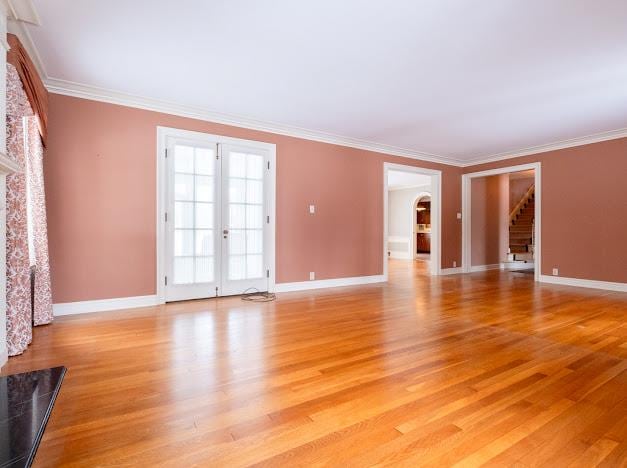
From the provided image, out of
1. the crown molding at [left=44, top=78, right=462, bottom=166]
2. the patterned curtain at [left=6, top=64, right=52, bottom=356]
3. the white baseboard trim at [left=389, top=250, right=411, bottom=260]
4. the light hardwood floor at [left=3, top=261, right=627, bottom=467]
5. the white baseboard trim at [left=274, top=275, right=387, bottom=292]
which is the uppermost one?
the crown molding at [left=44, top=78, right=462, bottom=166]

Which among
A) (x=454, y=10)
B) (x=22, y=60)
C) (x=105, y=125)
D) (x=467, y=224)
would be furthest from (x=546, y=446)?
(x=467, y=224)

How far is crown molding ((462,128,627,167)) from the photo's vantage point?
222 inches

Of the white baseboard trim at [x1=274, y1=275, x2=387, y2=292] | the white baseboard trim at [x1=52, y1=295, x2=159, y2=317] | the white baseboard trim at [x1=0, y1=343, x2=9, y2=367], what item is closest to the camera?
the white baseboard trim at [x1=0, y1=343, x2=9, y2=367]

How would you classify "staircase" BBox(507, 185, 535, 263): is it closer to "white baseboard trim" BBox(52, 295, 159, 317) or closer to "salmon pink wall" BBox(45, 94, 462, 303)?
"salmon pink wall" BBox(45, 94, 462, 303)

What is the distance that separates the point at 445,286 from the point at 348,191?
239cm

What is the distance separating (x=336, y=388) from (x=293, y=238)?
3.63 meters

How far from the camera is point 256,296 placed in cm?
507

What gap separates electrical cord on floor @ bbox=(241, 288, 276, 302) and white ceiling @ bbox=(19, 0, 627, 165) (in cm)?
259

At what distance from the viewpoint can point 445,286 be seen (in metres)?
6.03

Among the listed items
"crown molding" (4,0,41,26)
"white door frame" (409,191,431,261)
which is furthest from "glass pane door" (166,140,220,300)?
"white door frame" (409,191,431,261)

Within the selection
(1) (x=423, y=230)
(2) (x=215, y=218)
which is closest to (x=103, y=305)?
(2) (x=215, y=218)

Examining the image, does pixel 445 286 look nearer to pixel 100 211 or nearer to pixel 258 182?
pixel 258 182

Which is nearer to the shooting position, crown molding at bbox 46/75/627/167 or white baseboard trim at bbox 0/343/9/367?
white baseboard trim at bbox 0/343/9/367

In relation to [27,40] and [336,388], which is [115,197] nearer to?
[27,40]
